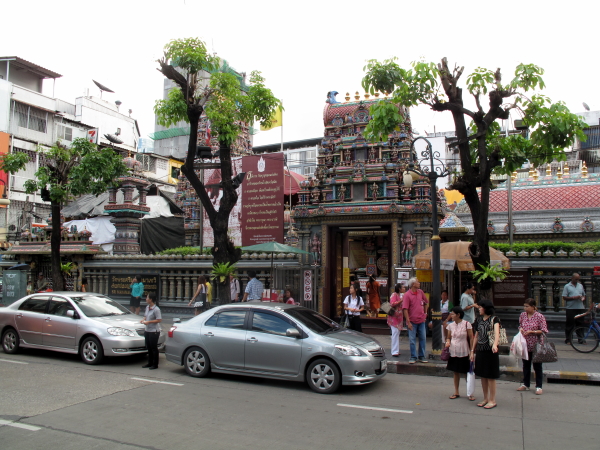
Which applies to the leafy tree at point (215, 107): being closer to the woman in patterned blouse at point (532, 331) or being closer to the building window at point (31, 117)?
the woman in patterned blouse at point (532, 331)

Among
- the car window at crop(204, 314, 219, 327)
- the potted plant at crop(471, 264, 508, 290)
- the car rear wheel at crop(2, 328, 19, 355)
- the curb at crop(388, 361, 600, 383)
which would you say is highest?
the potted plant at crop(471, 264, 508, 290)

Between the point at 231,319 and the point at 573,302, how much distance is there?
8911 millimetres

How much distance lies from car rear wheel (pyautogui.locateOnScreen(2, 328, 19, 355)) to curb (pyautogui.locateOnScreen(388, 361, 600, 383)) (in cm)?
878

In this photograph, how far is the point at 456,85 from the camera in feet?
38.7

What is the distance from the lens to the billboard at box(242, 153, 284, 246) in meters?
20.4

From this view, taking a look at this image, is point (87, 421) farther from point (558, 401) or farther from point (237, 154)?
point (237, 154)

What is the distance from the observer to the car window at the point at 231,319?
9688 mm

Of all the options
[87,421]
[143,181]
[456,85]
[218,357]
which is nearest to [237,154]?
[143,181]

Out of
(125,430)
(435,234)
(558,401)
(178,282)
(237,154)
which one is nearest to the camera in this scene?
(125,430)

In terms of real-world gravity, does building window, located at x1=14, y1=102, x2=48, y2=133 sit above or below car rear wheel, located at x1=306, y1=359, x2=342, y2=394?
above

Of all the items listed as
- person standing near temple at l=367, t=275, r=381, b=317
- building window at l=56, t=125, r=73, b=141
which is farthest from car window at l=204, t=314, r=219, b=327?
building window at l=56, t=125, r=73, b=141

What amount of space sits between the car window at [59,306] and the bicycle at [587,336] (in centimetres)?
1200

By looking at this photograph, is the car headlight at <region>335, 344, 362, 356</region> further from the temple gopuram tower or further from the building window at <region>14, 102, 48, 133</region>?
the building window at <region>14, 102, 48, 133</region>

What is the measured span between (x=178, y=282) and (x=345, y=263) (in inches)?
238
